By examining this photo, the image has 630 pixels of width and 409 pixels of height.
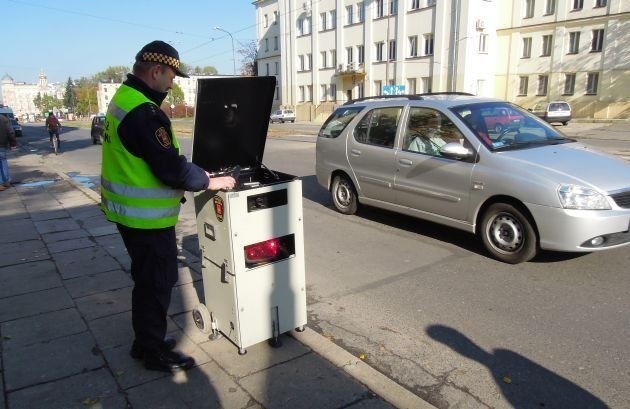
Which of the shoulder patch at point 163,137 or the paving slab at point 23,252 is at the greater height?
the shoulder patch at point 163,137

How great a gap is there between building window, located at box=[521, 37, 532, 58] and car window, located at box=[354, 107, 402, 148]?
39.8m

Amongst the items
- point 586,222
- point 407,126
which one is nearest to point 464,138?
point 407,126

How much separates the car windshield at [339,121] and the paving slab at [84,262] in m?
3.78

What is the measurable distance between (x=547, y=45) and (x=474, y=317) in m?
42.5

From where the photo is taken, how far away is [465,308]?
416 centimetres

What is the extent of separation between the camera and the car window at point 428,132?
5.75m

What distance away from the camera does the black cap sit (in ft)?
9.18

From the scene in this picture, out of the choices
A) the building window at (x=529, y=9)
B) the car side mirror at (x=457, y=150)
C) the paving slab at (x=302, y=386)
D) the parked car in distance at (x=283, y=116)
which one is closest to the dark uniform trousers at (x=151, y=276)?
the paving slab at (x=302, y=386)

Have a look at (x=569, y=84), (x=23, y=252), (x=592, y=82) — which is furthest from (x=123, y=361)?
(x=569, y=84)

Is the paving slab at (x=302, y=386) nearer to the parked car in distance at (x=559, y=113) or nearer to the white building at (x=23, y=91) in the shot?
the parked car in distance at (x=559, y=113)

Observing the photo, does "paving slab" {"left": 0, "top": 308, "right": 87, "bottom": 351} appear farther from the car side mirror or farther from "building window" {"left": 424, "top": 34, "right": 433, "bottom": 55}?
"building window" {"left": 424, "top": 34, "right": 433, "bottom": 55}

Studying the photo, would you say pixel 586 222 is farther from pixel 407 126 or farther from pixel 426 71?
pixel 426 71

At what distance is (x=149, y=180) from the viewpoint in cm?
284

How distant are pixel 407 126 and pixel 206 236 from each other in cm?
372
